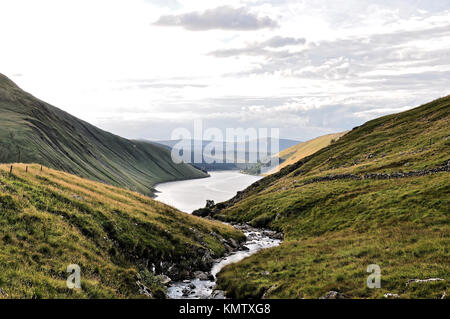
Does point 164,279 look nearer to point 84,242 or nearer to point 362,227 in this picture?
point 84,242

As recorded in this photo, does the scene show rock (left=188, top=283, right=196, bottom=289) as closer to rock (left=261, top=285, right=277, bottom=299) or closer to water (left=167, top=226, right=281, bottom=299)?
water (left=167, top=226, right=281, bottom=299)

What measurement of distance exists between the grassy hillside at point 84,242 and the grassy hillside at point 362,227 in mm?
6346

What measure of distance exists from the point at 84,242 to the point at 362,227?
28519mm

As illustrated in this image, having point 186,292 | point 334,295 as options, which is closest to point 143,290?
point 186,292

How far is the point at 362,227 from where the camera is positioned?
3366 cm

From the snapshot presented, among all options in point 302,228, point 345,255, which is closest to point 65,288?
point 345,255

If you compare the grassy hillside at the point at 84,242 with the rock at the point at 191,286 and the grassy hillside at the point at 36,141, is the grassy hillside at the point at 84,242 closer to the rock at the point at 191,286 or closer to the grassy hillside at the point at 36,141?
the rock at the point at 191,286

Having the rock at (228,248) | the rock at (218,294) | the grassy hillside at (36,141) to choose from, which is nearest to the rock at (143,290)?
the rock at (218,294)

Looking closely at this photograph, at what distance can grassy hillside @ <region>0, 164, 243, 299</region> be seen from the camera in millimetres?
16703

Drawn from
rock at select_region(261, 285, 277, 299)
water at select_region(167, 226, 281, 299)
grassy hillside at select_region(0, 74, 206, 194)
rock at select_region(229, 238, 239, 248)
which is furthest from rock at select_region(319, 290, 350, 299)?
grassy hillside at select_region(0, 74, 206, 194)

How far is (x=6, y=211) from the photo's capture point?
21188 mm

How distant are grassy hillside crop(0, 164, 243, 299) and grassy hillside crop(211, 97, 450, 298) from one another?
635 cm
